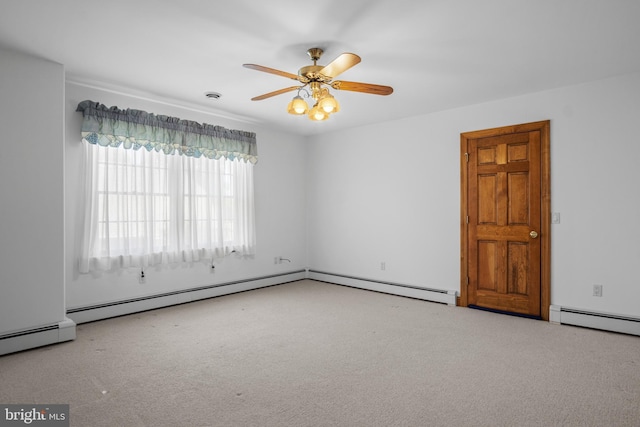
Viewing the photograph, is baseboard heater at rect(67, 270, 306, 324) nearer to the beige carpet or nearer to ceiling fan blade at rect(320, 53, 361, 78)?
the beige carpet

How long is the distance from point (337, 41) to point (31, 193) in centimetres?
294

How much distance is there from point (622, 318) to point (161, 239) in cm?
506

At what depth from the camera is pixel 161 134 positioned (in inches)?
173

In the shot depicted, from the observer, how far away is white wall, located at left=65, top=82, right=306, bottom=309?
383 centimetres

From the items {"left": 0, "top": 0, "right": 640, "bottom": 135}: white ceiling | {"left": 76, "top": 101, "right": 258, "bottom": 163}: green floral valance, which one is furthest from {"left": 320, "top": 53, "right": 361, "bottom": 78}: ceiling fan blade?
{"left": 76, "top": 101, "right": 258, "bottom": 163}: green floral valance

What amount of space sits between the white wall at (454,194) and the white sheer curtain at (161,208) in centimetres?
149

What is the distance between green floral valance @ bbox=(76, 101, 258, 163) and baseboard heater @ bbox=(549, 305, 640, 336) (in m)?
4.30

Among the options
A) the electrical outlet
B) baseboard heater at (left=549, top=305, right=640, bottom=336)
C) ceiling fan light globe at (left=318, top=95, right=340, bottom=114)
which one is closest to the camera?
ceiling fan light globe at (left=318, top=95, right=340, bottom=114)

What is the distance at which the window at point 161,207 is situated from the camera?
156 inches

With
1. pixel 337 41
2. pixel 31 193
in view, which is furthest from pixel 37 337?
pixel 337 41

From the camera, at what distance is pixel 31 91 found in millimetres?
3205

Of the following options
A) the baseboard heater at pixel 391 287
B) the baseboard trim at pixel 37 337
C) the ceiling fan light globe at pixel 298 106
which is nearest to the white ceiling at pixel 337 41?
the ceiling fan light globe at pixel 298 106

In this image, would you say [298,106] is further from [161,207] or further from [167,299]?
[167,299]

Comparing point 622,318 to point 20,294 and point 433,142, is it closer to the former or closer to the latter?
point 433,142
